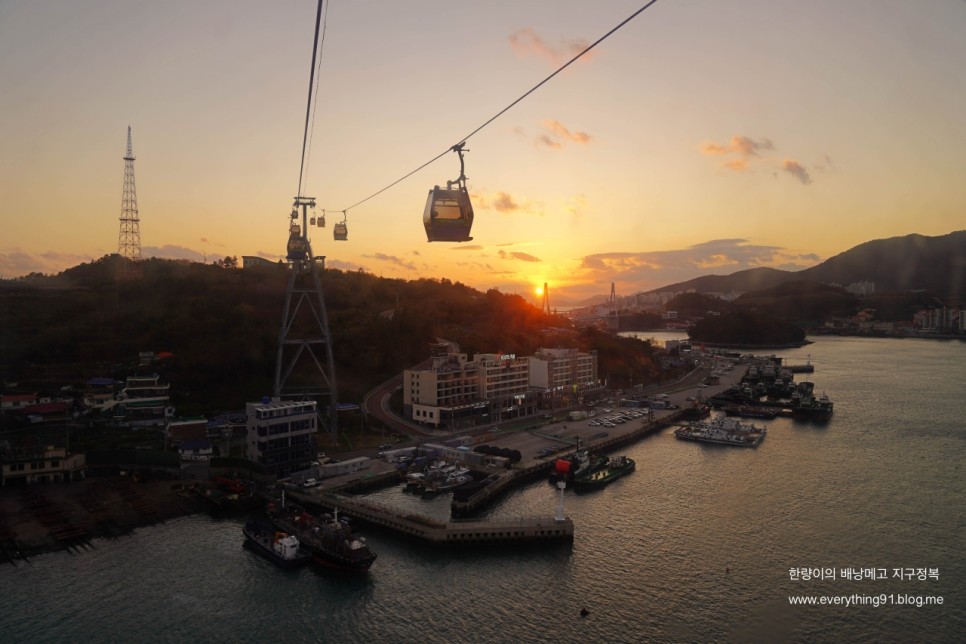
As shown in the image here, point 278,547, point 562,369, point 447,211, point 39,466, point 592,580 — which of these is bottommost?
point 592,580

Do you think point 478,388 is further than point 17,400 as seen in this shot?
Yes

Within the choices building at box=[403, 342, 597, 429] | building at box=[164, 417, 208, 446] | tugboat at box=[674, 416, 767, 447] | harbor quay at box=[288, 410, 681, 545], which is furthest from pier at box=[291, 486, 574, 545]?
tugboat at box=[674, 416, 767, 447]

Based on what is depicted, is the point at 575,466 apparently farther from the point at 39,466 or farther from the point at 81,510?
the point at 39,466

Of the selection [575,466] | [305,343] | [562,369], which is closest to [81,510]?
[305,343]

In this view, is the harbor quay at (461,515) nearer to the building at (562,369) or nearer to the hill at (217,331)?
the hill at (217,331)

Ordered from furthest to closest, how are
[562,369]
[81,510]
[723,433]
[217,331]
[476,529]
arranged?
[562,369] → [217,331] → [723,433] → [81,510] → [476,529]

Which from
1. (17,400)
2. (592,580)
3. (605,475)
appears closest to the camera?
(592,580)

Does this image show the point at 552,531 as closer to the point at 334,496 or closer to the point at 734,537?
the point at 734,537
